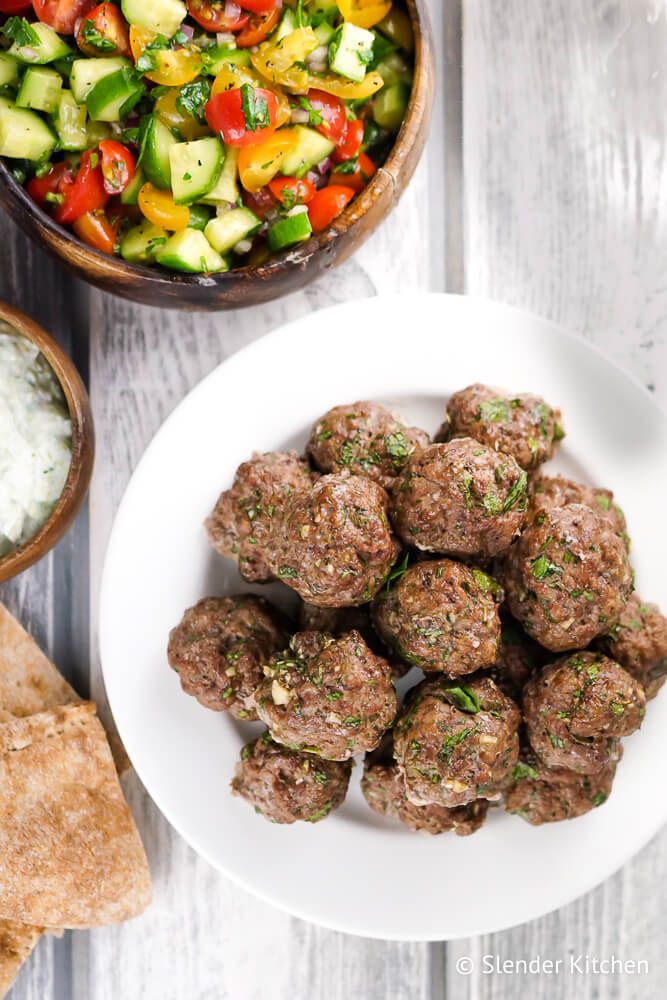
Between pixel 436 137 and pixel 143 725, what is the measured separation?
78.4 inches

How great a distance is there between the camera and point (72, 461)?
107 inches

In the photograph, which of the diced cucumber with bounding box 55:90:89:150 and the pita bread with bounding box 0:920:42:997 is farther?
the pita bread with bounding box 0:920:42:997

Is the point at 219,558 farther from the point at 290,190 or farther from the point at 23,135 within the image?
the point at 23,135

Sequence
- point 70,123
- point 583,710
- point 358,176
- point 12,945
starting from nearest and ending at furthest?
point 583,710 < point 70,123 < point 358,176 < point 12,945

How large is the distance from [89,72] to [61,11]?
18 cm

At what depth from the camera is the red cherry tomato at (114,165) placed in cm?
250

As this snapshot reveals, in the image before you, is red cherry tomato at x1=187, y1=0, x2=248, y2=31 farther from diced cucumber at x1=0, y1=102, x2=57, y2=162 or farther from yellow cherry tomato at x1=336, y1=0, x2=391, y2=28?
diced cucumber at x1=0, y1=102, x2=57, y2=162

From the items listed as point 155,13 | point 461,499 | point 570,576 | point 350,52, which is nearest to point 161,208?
point 155,13

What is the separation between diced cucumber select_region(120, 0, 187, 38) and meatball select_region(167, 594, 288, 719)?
146 centimetres

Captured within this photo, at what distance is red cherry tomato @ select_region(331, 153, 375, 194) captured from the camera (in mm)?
2639

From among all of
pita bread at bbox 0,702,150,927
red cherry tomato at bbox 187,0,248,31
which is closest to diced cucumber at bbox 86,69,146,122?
red cherry tomato at bbox 187,0,248,31

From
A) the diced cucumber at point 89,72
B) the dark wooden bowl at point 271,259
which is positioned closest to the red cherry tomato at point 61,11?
the diced cucumber at point 89,72

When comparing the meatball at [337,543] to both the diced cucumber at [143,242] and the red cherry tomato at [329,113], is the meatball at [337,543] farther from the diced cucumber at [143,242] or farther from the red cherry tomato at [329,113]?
the red cherry tomato at [329,113]

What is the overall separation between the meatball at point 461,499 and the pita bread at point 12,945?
5.51ft
